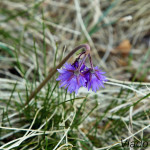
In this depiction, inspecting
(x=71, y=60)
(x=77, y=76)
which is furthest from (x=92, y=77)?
(x=71, y=60)

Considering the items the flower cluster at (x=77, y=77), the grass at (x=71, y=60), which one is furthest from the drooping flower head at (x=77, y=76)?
the grass at (x=71, y=60)

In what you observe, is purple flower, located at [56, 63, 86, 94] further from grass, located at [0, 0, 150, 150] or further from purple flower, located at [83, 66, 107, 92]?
grass, located at [0, 0, 150, 150]

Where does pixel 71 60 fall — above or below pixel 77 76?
above

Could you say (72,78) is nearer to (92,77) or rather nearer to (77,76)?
(77,76)

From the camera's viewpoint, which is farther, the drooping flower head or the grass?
the grass

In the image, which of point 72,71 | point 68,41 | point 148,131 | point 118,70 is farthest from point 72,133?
point 68,41

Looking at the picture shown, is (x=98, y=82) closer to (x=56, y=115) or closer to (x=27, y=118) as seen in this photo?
(x=56, y=115)

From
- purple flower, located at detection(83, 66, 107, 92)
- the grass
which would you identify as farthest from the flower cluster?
the grass
